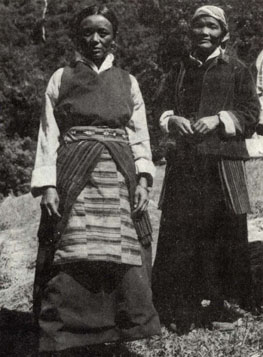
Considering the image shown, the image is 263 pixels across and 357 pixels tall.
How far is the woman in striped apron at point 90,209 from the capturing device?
317 centimetres

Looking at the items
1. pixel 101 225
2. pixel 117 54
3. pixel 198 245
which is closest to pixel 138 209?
pixel 101 225

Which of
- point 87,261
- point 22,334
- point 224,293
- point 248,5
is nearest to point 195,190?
point 224,293

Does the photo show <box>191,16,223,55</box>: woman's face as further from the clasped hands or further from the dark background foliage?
the dark background foliage

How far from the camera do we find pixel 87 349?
3.61 meters

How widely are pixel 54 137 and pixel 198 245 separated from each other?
1232 mm

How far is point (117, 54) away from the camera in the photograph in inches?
819

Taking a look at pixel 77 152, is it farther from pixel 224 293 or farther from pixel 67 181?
pixel 224 293

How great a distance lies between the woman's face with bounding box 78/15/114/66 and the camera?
3.28 m

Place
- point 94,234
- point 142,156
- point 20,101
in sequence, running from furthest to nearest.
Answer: point 20,101 → point 142,156 → point 94,234

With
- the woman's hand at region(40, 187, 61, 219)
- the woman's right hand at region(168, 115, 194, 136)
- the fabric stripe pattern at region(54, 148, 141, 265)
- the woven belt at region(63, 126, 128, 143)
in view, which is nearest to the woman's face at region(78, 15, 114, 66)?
the woven belt at region(63, 126, 128, 143)

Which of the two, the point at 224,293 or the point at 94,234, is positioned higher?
the point at 94,234

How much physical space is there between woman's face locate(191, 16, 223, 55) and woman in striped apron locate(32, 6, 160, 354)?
57cm

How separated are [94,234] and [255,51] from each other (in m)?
18.9

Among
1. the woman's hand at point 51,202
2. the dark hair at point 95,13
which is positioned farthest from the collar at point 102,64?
the woman's hand at point 51,202
